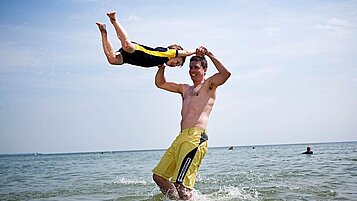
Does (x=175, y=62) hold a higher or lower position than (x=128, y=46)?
lower

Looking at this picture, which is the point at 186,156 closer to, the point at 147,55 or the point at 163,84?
the point at 163,84

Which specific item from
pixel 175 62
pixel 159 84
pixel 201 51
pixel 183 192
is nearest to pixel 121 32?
pixel 175 62

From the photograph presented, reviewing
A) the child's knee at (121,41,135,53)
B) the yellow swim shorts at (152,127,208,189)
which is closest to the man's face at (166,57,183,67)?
the child's knee at (121,41,135,53)

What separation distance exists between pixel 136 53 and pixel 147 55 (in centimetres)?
21

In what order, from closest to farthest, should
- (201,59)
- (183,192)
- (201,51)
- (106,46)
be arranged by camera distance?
(106,46)
(183,192)
(201,51)
(201,59)

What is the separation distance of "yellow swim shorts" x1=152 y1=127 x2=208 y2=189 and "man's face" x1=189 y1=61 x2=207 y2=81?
2.97ft

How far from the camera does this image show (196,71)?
666cm

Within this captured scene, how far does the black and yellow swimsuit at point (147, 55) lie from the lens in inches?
226

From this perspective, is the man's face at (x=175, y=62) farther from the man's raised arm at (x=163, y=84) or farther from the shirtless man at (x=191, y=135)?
the man's raised arm at (x=163, y=84)

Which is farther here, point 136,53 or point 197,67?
point 197,67

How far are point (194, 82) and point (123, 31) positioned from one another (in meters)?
1.74

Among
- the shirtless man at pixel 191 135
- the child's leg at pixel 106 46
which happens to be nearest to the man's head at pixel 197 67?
the shirtless man at pixel 191 135

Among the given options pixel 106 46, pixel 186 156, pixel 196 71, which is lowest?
pixel 186 156

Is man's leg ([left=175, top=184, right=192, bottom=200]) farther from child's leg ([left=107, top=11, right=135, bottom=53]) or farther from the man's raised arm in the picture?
child's leg ([left=107, top=11, right=135, bottom=53])
